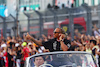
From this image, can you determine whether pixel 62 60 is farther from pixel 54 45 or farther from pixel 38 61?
pixel 54 45

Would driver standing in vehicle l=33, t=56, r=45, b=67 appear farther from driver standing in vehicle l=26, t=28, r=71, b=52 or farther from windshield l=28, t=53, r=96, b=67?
driver standing in vehicle l=26, t=28, r=71, b=52

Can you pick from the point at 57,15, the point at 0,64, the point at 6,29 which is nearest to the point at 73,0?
the point at 57,15

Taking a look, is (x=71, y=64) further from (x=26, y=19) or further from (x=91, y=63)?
(x=26, y=19)

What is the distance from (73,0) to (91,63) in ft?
53.9

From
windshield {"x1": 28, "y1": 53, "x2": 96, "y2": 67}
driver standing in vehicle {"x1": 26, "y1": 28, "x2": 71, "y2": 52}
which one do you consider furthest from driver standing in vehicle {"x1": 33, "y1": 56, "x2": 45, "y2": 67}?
driver standing in vehicle {"x1": 26, "y1": 28, "x2": 71, "y2": 52}

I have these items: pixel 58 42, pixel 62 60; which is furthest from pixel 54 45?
pixel 62 60

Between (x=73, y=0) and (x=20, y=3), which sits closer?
(x=73, y=0)

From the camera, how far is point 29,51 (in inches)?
521

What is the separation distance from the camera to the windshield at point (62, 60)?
16.8 feet

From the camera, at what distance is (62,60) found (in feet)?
16.9

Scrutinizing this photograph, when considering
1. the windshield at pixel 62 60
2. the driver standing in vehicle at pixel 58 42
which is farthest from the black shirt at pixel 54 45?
the windshield at pixel 62 60

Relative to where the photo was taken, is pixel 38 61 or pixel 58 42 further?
pixel 58 42

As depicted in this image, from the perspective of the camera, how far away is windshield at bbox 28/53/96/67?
5121 millimetres

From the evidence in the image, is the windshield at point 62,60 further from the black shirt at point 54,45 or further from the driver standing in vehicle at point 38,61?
the black shirt at point 54,45
